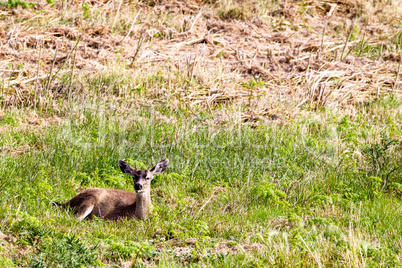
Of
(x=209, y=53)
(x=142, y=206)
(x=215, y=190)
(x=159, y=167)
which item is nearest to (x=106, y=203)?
(x=142, y=206)

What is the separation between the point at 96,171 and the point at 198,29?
780 cm

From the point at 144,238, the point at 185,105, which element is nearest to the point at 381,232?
the point at 144,238

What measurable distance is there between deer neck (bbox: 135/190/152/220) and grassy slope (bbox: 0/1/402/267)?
8.2 inches

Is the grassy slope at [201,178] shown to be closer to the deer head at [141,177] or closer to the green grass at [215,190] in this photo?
the green grass at [215,190]

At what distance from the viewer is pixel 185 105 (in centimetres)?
1050

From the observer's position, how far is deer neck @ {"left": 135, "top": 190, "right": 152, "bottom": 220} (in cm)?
657

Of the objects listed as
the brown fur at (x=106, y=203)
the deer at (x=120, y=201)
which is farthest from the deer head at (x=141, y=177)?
the brown fur at (x=106, y=203)

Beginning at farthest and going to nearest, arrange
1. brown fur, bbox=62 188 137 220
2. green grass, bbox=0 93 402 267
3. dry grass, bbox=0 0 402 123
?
dry grass, bbox=0 0 402 123 → brown fur, bbox=62 188 137 220 → green grass, bbox=0 93 402 267

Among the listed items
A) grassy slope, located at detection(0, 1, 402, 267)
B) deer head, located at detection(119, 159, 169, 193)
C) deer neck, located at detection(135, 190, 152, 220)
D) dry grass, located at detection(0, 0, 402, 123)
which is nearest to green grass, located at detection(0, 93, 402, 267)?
grassy slope, located at detection(0, 1, 402, 267)

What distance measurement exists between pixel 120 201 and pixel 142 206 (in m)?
0.51

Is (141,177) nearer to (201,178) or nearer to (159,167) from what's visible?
(159,167)

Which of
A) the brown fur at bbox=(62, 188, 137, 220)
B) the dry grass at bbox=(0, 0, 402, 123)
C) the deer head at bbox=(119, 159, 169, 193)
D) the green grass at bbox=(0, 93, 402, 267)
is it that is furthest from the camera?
the dry grass at bbox=(0, 0, 402, 123)

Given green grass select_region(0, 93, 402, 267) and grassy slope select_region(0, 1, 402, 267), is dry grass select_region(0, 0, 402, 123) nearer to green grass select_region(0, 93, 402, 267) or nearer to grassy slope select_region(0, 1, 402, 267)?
grassy slope select_region(0, 1, 402, 267)

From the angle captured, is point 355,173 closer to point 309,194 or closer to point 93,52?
point 309,194
